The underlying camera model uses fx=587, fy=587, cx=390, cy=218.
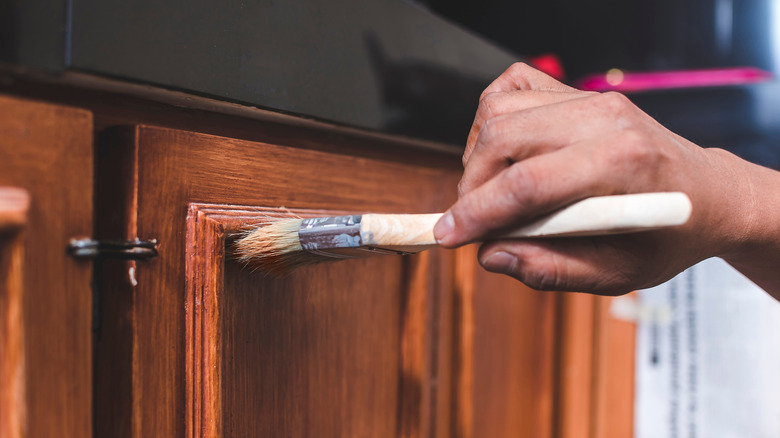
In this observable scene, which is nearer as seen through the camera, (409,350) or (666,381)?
(409,350)

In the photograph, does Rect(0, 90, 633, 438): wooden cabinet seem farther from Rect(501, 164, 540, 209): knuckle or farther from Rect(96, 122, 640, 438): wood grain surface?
Rect(501, 164, 540, 209): knuckle

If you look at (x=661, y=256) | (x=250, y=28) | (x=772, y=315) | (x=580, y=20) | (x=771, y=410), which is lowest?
(x=771, y=410)

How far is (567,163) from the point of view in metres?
0.31

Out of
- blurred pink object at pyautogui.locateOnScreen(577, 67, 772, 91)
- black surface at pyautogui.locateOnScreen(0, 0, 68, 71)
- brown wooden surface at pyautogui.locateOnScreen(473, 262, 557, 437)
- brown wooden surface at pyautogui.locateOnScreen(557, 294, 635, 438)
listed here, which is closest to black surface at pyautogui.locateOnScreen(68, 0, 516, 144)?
black surface at pyautogui.locateOnScreen(0, 0, 68, 71)

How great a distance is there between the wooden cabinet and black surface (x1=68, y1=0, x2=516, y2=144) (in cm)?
3

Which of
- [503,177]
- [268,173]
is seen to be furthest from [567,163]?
[268,173]

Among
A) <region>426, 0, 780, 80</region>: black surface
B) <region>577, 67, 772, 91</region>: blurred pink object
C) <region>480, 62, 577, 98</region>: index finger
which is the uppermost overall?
<region>426, 0, 780, 80</region>: black surface

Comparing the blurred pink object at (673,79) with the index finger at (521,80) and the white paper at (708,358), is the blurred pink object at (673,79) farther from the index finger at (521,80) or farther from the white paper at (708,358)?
the index finger at (521,80)

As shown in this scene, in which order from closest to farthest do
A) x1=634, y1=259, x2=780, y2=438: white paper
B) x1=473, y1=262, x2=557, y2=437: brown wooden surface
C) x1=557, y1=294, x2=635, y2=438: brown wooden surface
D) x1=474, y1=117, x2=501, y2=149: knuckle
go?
1. x1=474, y1=117, x2=501, y2=149: knuckle
2. x1=473, y1=262, x2=557, y2=437: brown wooden surface
3. x1=557, y1=294, x2=635, y2=438: brown wooden surface
4. x1=634, y1=259, x2=780, y2=438: white paper

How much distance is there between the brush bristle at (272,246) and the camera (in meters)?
0.34

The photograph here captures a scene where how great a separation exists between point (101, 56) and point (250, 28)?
98 mm

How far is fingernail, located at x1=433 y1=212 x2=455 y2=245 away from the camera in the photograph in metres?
0.33

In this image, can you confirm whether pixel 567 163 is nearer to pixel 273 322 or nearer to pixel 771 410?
pixel 273 322

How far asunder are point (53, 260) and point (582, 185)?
257mm
